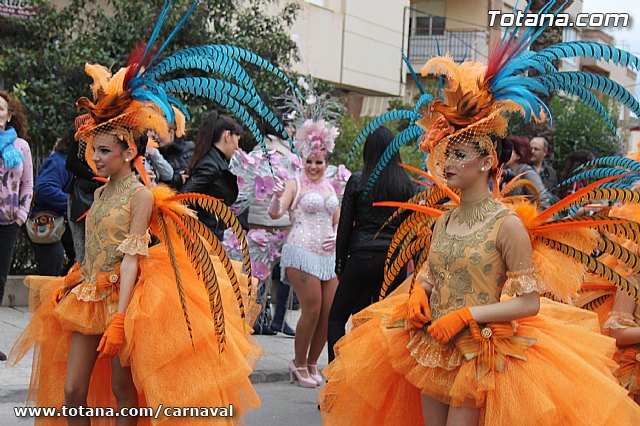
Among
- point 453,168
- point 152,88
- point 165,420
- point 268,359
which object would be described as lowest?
point 268,359

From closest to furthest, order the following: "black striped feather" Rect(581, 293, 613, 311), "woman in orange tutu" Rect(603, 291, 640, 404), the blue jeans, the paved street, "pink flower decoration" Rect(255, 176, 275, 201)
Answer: "woman in orange tutu" Rect(603, 291, 640, 404) → "black striped feather" Rect(581, 293, 613, 311) → the paved street → the blue jeans → "pink flower decoration" Rect(255, 176, 275, 201)

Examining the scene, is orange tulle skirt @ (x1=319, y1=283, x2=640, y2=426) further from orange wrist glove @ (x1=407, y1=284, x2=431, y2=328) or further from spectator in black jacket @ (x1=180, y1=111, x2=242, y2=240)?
spectator in black jacket @ (x1=180, y1=111, x2=242, y2=240)

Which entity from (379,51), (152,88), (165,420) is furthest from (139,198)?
(379,51)

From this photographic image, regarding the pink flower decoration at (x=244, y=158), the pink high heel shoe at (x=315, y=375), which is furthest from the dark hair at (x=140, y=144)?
the pink flower decoration at (x=244, y=158)

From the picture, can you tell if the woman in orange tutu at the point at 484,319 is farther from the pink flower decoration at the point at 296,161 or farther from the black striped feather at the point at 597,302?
the pink flower decoration at the point at 296,161

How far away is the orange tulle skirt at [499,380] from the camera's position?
3656 millimetres

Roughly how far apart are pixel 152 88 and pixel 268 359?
161 inches

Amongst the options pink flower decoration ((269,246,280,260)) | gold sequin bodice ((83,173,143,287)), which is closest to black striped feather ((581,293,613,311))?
gold sequin bodice ((83,173,143,287))

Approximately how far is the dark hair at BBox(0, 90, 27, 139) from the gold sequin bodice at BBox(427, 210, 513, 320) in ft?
15.0

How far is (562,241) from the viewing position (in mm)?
3947

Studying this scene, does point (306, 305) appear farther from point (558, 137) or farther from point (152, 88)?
point (558, 137)

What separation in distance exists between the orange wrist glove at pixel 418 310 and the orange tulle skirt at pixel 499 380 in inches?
4.4

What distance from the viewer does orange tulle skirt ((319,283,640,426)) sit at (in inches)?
144

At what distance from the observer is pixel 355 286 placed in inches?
266
